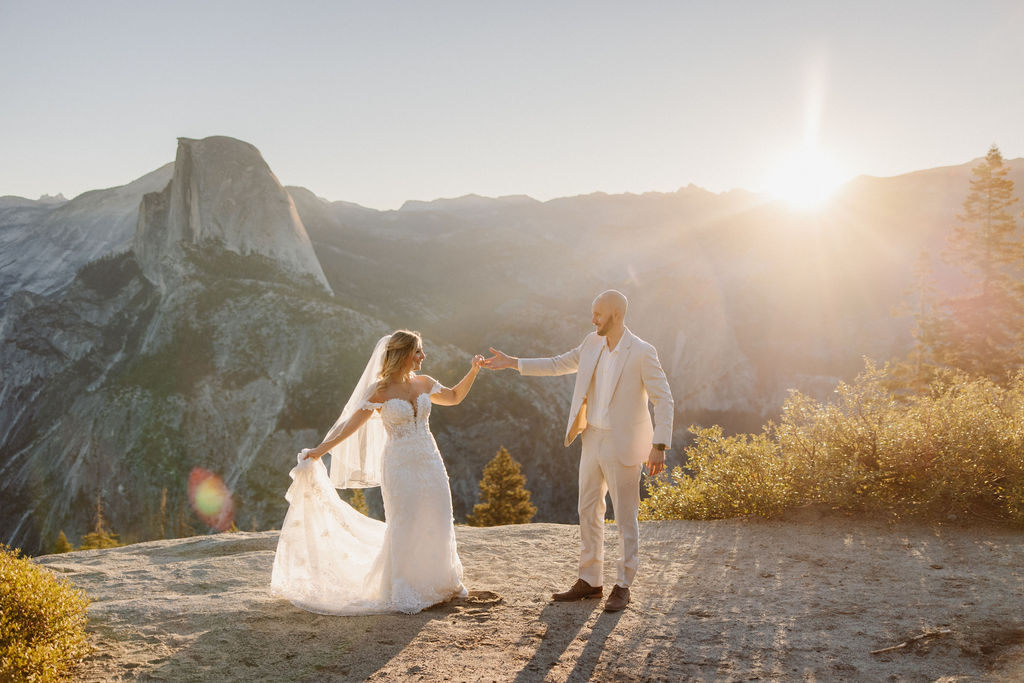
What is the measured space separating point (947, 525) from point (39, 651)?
930 centimetres

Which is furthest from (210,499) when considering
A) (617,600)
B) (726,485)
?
(617,600)

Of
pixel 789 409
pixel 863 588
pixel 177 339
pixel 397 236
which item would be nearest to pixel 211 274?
pixel 177 339

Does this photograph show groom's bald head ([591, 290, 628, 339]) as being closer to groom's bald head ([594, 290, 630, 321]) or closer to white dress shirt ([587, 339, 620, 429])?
groom's bald head ([594, 290, 630, 321])

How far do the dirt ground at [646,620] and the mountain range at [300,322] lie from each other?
20.3 metres

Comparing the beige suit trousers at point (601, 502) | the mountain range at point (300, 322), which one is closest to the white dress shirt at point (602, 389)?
the beige suit trousers at point (601, 502)

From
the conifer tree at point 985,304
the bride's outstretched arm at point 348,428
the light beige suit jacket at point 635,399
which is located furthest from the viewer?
the conifer tree at point 985,304

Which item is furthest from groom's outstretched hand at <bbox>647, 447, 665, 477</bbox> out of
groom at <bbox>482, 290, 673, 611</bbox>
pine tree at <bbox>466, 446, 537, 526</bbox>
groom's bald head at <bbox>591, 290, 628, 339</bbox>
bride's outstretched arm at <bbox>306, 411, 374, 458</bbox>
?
pine tree at <bbox>466, 446, 537, 526</bbox>

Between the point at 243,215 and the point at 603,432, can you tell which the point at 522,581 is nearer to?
the point at 603,432

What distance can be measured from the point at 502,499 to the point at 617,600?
1616cm

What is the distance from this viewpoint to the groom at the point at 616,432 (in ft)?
19.4

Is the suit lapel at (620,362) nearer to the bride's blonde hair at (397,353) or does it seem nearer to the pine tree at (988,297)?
the bride's blonde hair at (397,353)

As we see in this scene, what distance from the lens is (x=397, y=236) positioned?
303 feet

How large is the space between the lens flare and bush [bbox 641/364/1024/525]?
24.7 m

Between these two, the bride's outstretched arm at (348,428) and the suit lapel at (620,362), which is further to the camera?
the bride's outstretched arm at (348,428)
